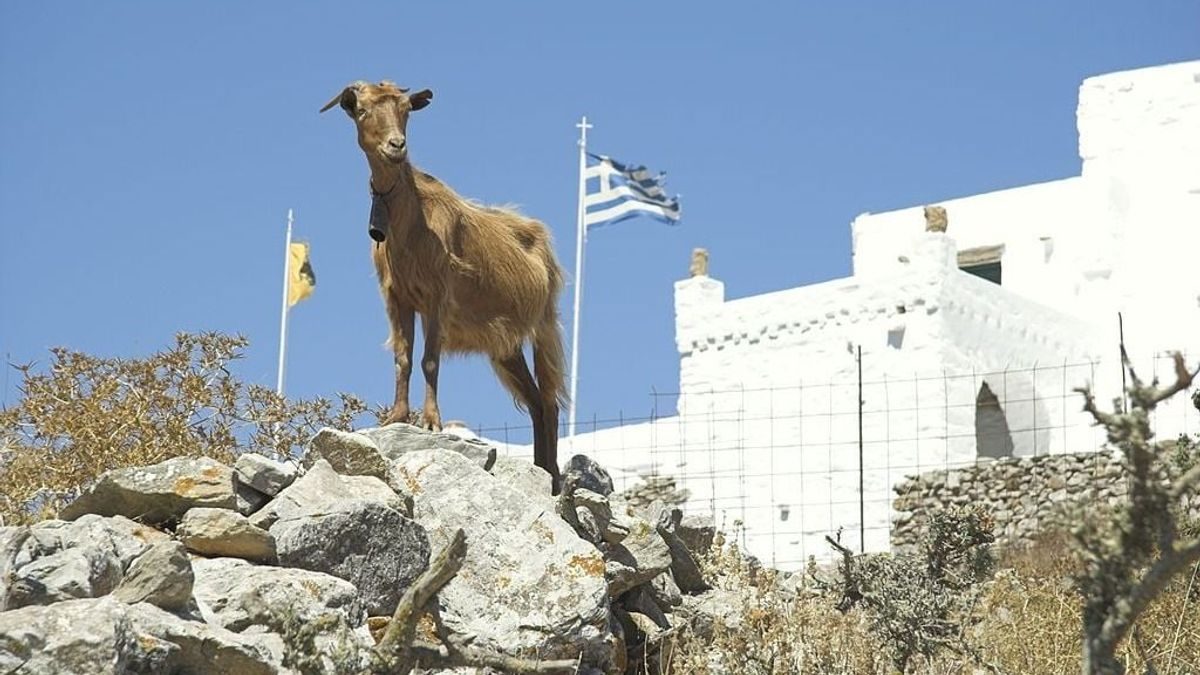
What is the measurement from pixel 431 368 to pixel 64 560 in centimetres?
332

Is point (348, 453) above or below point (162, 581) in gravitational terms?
above

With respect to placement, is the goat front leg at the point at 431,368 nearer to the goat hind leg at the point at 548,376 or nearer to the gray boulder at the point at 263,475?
the goat hind leg at the point at 548,376

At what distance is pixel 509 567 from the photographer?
8.86m

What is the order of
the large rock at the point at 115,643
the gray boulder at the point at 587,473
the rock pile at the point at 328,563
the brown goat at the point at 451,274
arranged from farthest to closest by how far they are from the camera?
the gray boulder at the point at 587,473, the brown goat at the point at 451,274, the rock pile at the point at 328,563, the large rock at the point at 115,643

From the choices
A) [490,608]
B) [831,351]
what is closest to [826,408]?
[831,351]

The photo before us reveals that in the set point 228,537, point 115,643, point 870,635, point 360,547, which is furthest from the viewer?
point 870,635

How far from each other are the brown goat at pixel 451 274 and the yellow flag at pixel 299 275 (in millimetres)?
19030

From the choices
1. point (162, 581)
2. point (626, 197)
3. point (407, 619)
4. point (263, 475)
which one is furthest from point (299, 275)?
point (407, 619)

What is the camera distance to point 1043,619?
963cm

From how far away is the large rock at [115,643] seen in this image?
21.1 feet

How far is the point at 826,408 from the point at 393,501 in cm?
1465

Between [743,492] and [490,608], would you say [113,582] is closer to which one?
[490,608]

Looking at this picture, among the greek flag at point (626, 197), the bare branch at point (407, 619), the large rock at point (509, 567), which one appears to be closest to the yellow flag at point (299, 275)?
the greek flag at point (626, 197)

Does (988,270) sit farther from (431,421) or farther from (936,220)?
(431,421)
